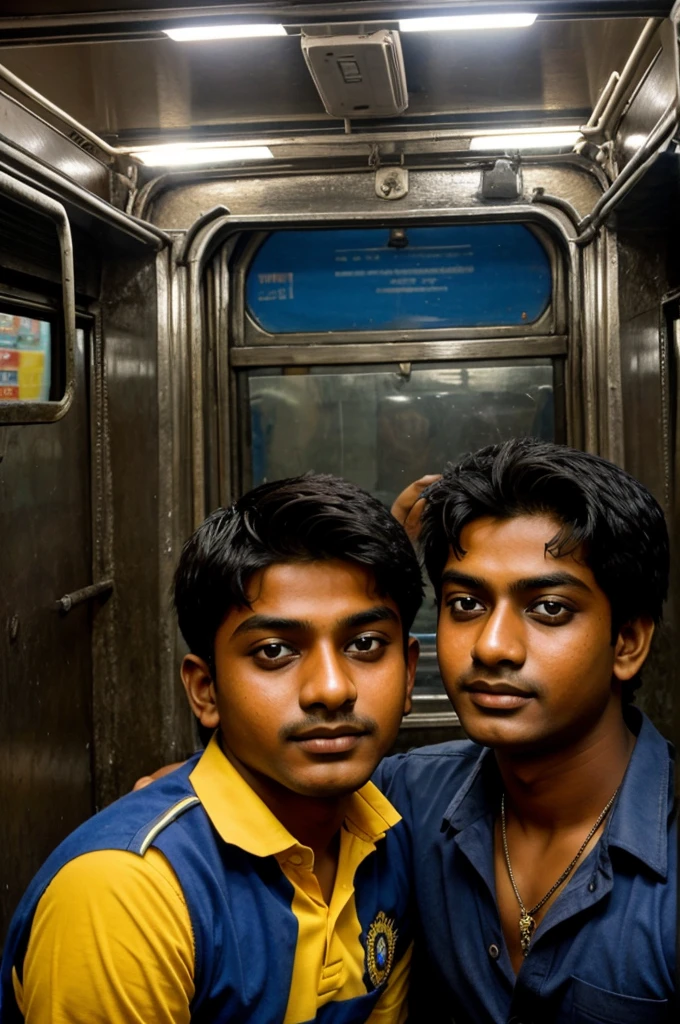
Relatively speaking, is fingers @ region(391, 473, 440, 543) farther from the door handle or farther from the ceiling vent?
the ceiling vent

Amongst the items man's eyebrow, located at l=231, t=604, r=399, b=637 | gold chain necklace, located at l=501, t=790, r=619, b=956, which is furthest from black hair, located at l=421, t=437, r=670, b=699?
gold chain necklace, located at l=501, t=790, r=619, b=956

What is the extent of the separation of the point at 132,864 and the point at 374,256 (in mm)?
3030

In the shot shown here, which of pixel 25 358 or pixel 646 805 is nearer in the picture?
pixel 646 805

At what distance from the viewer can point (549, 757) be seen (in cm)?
173

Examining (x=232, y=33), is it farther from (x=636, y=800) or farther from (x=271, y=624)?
(x=636, y=800)

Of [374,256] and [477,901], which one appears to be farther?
[374,256]

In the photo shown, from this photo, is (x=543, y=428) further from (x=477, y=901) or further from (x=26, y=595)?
(x=477, y=901)

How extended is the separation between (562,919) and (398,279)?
2.86 meters

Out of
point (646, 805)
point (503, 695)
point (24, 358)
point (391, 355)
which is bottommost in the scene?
point (646, 805)

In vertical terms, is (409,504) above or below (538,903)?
above

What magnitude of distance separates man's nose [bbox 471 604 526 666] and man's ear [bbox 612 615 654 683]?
258mm

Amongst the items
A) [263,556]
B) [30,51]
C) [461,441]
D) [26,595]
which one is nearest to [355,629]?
[263,556]

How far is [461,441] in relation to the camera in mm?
3936

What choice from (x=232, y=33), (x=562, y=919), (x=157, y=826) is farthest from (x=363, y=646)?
(x=232, y=33)
